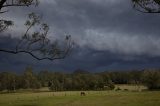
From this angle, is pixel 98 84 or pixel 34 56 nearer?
pixel 34 56

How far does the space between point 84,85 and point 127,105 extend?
14561 centimetres

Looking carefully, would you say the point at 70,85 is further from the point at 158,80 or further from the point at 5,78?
the point at 158,80

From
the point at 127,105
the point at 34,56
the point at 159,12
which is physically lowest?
the point at 127,105

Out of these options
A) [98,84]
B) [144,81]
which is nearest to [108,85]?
[98,84]

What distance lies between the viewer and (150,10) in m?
23.5

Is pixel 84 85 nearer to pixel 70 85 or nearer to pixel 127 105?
pixel 70 85

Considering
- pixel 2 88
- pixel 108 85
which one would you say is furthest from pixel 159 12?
pixel 2 88

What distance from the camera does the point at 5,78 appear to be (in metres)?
198

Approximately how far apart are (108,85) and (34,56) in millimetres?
157929

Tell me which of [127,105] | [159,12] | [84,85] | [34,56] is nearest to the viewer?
[159,12]

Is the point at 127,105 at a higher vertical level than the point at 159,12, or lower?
lower

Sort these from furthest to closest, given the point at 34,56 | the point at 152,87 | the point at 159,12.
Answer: the point at 152,87, the point at 34,56, the point at 159,12

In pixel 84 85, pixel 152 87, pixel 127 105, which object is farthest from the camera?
pixel 84 85

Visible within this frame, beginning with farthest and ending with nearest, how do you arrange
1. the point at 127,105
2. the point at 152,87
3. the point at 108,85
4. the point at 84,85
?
the point at 84,85, the point at 108,85, the point at 152,87, the point at 127,105
